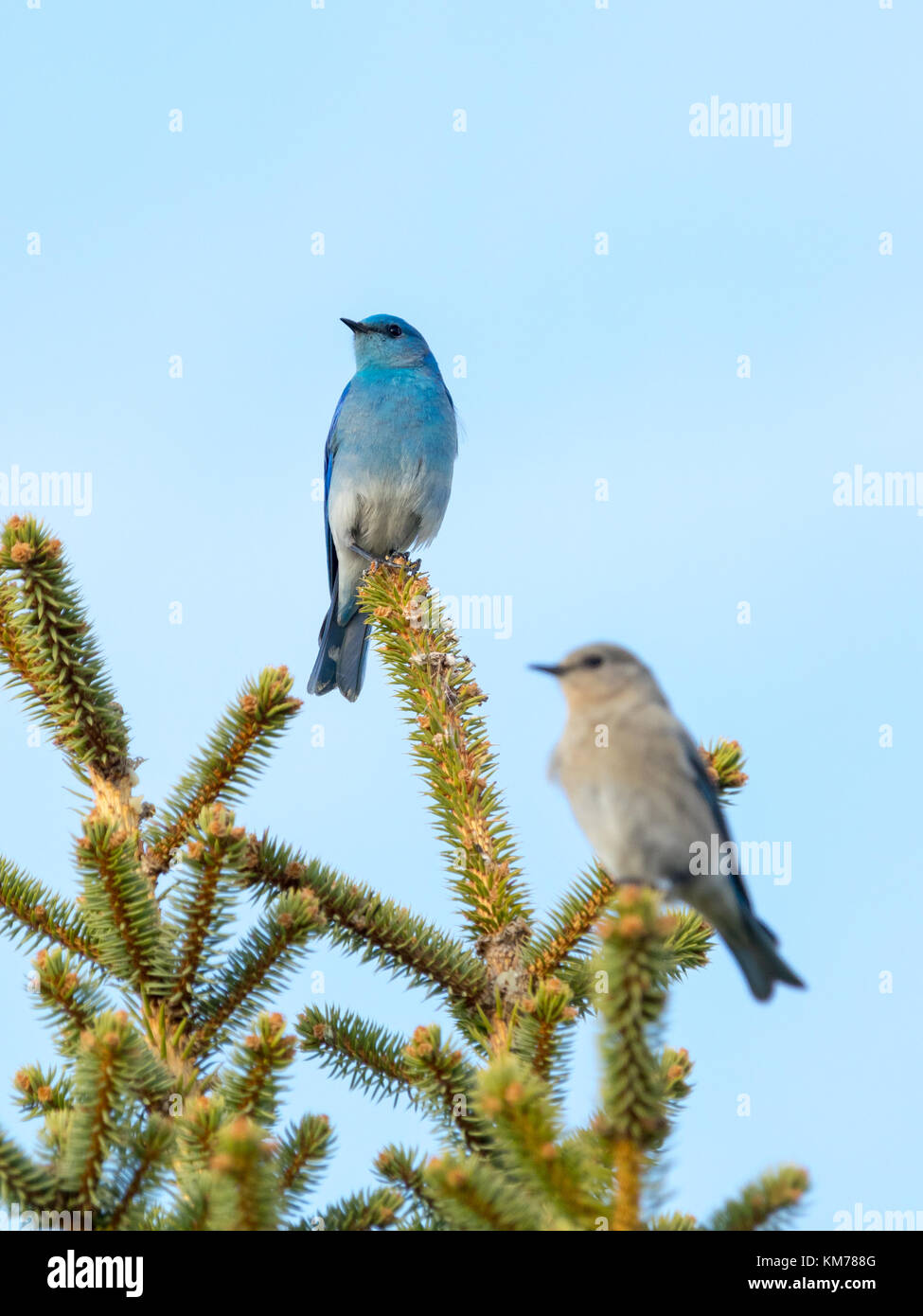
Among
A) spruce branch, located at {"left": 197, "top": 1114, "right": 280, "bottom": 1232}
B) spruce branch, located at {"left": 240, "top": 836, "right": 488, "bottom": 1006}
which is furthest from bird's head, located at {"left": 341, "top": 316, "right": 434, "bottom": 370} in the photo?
spruce branch, located at {"left": 197, "top": 1114, "right": 280, "bottom": 1232}

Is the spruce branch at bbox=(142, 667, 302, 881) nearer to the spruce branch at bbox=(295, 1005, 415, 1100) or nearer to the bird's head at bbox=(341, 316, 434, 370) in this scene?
the spruce branch at bbox=(295, 1005, 415, 1100)

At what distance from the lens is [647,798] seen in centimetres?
314

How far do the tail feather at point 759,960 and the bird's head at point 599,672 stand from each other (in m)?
0.69

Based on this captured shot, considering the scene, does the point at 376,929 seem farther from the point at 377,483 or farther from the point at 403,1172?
the point at 377,483

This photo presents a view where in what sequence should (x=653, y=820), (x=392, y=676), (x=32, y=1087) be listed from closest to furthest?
(x=653, y=820), (x=32, y=1087), (x=392, y=676)

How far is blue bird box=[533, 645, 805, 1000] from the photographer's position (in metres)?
3.14

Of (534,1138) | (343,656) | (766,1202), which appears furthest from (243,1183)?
(343,656)

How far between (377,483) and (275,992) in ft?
19.7

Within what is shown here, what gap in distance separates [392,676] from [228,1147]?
2.93 meters

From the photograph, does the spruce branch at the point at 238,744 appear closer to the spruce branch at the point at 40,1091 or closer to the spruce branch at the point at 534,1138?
the spruce branch at the point at 40,1091

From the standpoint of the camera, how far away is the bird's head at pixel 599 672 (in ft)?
11.0

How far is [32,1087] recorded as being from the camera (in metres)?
3.46

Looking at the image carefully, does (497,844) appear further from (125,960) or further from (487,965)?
(125,960)
